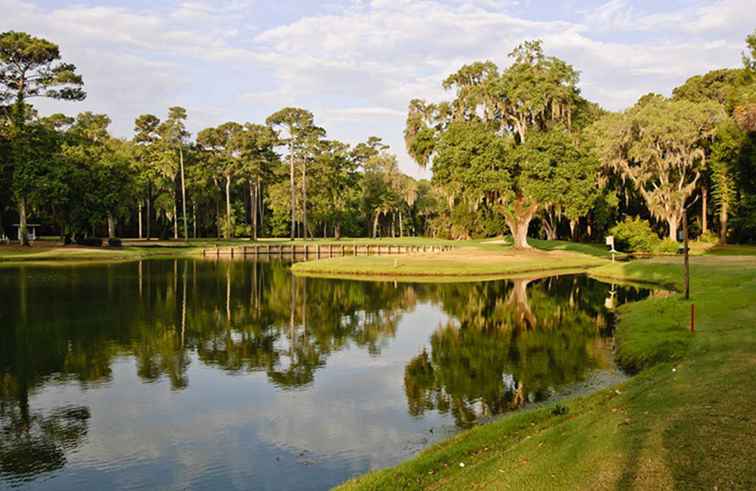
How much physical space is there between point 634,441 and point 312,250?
78981mm

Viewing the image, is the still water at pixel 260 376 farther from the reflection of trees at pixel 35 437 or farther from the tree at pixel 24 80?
the tree at pixel 24 80

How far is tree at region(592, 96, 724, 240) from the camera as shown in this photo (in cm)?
6425

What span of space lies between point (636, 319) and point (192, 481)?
21.2 metres

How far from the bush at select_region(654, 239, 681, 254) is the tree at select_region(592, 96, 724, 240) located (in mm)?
1164

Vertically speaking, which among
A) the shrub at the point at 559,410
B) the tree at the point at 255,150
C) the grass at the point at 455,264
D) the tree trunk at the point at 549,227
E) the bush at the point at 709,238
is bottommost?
the shrub at the point at 559,410

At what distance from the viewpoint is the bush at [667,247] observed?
213ft

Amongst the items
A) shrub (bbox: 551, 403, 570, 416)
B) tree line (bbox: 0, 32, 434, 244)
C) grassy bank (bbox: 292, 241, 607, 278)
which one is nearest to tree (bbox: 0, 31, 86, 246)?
tree line (bbox: 0, 32, 434, 244)

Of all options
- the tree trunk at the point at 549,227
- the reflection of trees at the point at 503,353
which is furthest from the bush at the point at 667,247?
the reflection of trees at the point at 503,353

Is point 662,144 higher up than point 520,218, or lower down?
higher up

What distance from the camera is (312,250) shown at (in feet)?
287

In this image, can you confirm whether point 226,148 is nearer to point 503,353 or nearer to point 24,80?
point 24,80

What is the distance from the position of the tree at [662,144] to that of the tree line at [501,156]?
0.61 feet

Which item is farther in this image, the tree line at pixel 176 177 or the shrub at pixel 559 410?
the tree line at pixel 176 177

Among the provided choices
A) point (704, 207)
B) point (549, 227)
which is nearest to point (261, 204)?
point (549, 227)
